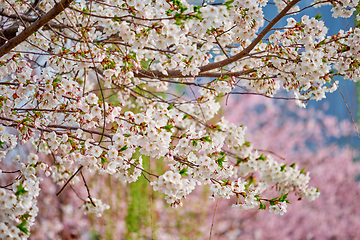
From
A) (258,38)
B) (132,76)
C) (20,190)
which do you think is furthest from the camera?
(132,76)

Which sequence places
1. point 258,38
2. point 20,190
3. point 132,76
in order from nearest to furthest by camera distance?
point 20,190 → point 258,38 → point 132,76

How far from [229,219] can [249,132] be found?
114 inches

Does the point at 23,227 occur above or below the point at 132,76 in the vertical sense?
below

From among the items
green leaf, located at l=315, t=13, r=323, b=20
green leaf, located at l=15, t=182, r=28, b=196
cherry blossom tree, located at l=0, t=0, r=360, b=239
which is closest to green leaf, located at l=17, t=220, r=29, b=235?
cherry blossom tree, located at l=0, t=0, r=360, b=239

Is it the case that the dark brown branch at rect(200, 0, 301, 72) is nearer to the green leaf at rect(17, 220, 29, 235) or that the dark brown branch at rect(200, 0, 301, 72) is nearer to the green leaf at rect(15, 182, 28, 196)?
the green leaf at rect(15, 182, 28, 196)

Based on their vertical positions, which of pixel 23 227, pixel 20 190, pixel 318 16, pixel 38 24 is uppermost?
pixel 318 16

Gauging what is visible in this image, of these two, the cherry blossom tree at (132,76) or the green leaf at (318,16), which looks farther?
the green leaf at (318,16)

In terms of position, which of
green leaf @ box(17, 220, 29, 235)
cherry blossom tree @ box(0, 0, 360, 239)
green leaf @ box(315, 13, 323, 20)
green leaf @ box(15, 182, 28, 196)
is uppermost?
green leaf @ box(315, 13, 323, 20)

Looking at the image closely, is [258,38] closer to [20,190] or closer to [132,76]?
[132,76]

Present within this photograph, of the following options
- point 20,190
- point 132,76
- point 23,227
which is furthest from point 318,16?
point 23,227

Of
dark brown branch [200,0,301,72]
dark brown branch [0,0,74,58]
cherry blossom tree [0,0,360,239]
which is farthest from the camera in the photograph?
dark brown branch [200,0,301,72]

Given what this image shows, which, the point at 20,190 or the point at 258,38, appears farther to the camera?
the point at 258,38

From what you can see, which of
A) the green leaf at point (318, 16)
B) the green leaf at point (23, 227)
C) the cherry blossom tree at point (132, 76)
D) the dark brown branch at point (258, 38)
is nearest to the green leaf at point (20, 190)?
the cherry blossom tree at point (132, 76)

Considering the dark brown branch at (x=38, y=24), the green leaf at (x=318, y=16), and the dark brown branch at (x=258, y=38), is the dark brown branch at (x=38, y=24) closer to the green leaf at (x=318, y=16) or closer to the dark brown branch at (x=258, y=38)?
the dark brown branch at (x=258, y=38)
